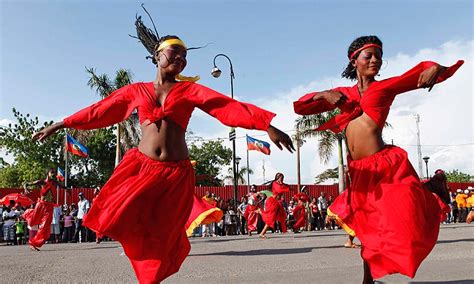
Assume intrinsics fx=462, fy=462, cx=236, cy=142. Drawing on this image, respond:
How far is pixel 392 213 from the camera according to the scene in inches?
154

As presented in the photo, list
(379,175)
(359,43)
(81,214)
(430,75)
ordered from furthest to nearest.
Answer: (81,214) → (359,43) → (379,175) → (430,75)

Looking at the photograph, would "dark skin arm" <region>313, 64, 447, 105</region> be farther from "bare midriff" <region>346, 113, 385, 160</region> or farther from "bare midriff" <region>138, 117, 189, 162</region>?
"bare midriff" <region>138, 117, 189, 162</region>

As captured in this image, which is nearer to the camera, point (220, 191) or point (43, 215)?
point (43, 215)

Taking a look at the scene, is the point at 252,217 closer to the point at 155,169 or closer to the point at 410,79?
the point at 155,169

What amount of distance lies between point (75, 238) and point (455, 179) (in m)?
64.5

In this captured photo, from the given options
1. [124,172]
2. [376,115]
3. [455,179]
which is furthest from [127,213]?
[455,179]

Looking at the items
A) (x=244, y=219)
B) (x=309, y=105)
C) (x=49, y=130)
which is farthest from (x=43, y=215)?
(x=309, y=105)

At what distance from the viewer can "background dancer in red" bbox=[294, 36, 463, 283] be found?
385 centimetres

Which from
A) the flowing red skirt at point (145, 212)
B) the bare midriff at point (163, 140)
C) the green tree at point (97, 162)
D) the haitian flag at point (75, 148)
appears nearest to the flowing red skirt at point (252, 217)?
the haitian flag at point (75, 148)

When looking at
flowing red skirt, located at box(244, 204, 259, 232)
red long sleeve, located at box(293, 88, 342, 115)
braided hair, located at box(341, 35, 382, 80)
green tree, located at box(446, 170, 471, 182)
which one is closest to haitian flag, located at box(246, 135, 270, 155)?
flowing red skirt, located at box(244, 204, 259, 232)

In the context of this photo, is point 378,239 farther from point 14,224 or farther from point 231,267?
point 14,224

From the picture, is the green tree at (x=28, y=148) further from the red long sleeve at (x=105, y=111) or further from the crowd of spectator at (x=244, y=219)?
the red long sleeve at (x=105, y=111)

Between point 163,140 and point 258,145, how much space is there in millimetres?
21569

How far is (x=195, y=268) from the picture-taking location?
6.99 meters
